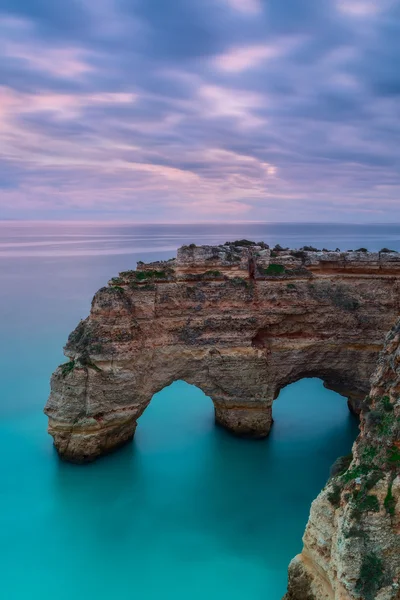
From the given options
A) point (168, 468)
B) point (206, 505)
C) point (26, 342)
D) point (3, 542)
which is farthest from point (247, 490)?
point (26, 342)

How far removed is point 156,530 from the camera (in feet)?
42.3

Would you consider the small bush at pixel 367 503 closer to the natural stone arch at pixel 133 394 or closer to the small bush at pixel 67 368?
the natural stone arch at pixel 133 394

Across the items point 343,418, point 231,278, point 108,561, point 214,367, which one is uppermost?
point 231,278

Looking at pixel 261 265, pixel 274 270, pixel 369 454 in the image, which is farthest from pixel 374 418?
pixel 261 265

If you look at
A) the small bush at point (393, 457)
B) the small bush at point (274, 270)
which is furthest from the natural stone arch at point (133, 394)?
the small bush at point (393, 457)

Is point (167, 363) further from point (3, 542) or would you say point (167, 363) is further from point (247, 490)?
point (3, 542)

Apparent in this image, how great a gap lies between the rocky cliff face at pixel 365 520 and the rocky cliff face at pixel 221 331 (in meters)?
7.01

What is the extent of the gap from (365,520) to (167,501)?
821cm

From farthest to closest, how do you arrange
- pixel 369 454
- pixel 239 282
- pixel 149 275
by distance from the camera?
pixel 239 282 < pixel 149 275 < pixel 369 454

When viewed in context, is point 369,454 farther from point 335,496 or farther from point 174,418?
point 174,418

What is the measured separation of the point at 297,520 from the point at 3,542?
24.9 ft

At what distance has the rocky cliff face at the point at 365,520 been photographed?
6922mm

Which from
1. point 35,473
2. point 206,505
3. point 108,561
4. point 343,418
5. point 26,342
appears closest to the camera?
point 108,561

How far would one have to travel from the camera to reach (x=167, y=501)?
46.5ft
